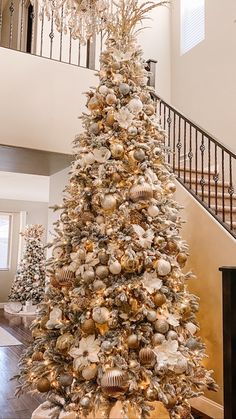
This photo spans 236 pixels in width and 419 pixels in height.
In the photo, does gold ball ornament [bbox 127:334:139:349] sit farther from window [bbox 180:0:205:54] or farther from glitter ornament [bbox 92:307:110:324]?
window [bbox 180:0:205:54]

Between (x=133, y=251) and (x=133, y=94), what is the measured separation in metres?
1.21

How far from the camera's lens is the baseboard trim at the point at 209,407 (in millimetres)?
3345

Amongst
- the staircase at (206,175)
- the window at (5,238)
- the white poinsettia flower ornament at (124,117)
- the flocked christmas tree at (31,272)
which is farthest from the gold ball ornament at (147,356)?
the window at (5,238)

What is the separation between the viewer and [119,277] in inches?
110

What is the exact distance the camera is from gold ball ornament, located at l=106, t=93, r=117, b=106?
3.04 metres

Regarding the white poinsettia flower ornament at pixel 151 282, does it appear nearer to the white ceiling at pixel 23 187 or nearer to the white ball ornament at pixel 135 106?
the white ball ornament at pixel 135 106

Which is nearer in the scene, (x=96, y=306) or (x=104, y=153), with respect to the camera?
(x=96, y=306)

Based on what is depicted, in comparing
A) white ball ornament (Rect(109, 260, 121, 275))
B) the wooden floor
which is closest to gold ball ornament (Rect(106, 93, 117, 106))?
white ball ornament (Rect(109, 260, 121, 275))

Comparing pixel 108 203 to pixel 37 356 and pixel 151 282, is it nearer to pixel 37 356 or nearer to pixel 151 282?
pixel 151 282

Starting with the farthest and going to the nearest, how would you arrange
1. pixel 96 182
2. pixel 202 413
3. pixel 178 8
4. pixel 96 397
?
pixel 178 8, pixel 202 413, pixel 96 182, pixel 96 397

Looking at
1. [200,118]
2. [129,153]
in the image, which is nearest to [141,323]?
[129,153]

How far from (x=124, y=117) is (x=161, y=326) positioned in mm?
1503

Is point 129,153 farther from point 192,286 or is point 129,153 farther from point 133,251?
point 192,286

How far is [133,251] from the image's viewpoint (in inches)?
108
